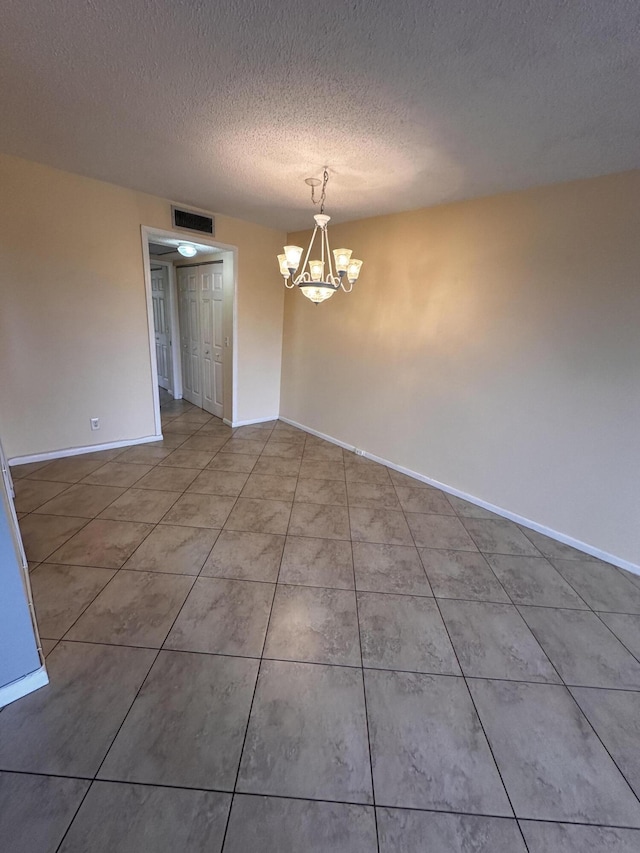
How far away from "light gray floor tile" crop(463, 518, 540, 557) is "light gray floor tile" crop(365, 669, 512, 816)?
1.15 m

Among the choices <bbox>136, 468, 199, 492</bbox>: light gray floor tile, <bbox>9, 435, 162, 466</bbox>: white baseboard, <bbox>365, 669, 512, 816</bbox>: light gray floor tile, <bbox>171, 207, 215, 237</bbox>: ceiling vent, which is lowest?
<bbox>365, 669, 512, 816</bbox>: light gray floor tile

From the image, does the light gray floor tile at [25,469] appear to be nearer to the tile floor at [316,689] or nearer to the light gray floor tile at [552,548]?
the tile floor at [316,689]

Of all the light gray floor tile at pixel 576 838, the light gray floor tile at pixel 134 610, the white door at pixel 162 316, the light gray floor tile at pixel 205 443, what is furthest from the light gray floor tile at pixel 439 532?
the white door at pixel 162 316

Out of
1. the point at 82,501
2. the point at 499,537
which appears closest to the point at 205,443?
the point at 82,501

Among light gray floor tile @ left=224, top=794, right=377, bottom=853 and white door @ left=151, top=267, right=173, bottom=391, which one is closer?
light gray floor tile @ left=224, top=794, right=377, bottom=853

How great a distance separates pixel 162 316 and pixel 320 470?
13.3ft

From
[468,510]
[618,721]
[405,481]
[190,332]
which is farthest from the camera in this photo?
[190,332]

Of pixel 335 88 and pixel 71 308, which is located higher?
pixel 335 88

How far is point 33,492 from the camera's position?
8.77 ft

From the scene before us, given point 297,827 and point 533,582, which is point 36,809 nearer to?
point 297,827

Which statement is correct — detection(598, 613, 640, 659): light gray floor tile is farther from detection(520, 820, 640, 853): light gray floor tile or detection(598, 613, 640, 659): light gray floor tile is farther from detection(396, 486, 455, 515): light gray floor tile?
detection(396, 486, 455, 515): light gray floor tile

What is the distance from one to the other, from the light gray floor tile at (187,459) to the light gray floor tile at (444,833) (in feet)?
9.16

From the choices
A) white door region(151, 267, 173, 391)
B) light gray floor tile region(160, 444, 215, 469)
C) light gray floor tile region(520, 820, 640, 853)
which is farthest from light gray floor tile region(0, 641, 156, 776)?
white door region(151, 267, 173, 391)

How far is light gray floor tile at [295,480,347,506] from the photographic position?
288 centimetres
